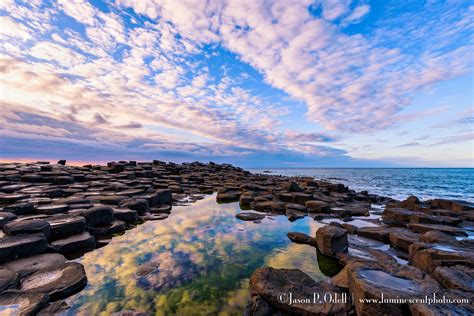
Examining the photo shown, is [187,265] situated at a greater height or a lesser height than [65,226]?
lesser

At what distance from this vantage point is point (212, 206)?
34.4ft

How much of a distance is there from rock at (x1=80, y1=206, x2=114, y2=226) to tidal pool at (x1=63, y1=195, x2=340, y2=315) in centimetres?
80

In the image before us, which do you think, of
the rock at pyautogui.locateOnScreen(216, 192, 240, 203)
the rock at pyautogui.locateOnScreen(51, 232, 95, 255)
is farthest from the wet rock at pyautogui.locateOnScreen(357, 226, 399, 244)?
the rock at pyautogui.locateOnScreen(51, 232, 95, 255)

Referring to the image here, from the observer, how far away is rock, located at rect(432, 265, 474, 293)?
3211mm

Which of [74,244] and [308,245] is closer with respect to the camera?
[74,244]

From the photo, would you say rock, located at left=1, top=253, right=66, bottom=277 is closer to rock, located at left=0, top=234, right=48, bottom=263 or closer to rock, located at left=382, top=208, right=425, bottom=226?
rock, located at left=0, top=234, right=48, bottom=263

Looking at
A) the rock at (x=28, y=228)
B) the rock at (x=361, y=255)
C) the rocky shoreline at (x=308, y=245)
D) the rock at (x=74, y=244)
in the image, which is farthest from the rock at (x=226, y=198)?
the rock at (x=28, y=228)

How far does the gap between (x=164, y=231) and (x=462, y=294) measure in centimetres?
622

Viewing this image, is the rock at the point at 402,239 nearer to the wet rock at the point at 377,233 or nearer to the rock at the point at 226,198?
the wet rock at the point at 377,233

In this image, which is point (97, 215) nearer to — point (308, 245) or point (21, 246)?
point (21, 246)

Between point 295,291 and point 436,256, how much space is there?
124 inches

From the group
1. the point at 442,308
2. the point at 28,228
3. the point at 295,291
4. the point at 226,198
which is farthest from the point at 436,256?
the point at 226,198

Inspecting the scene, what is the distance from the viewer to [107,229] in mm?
6277

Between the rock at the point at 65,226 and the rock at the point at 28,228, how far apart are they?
21 centimetres
